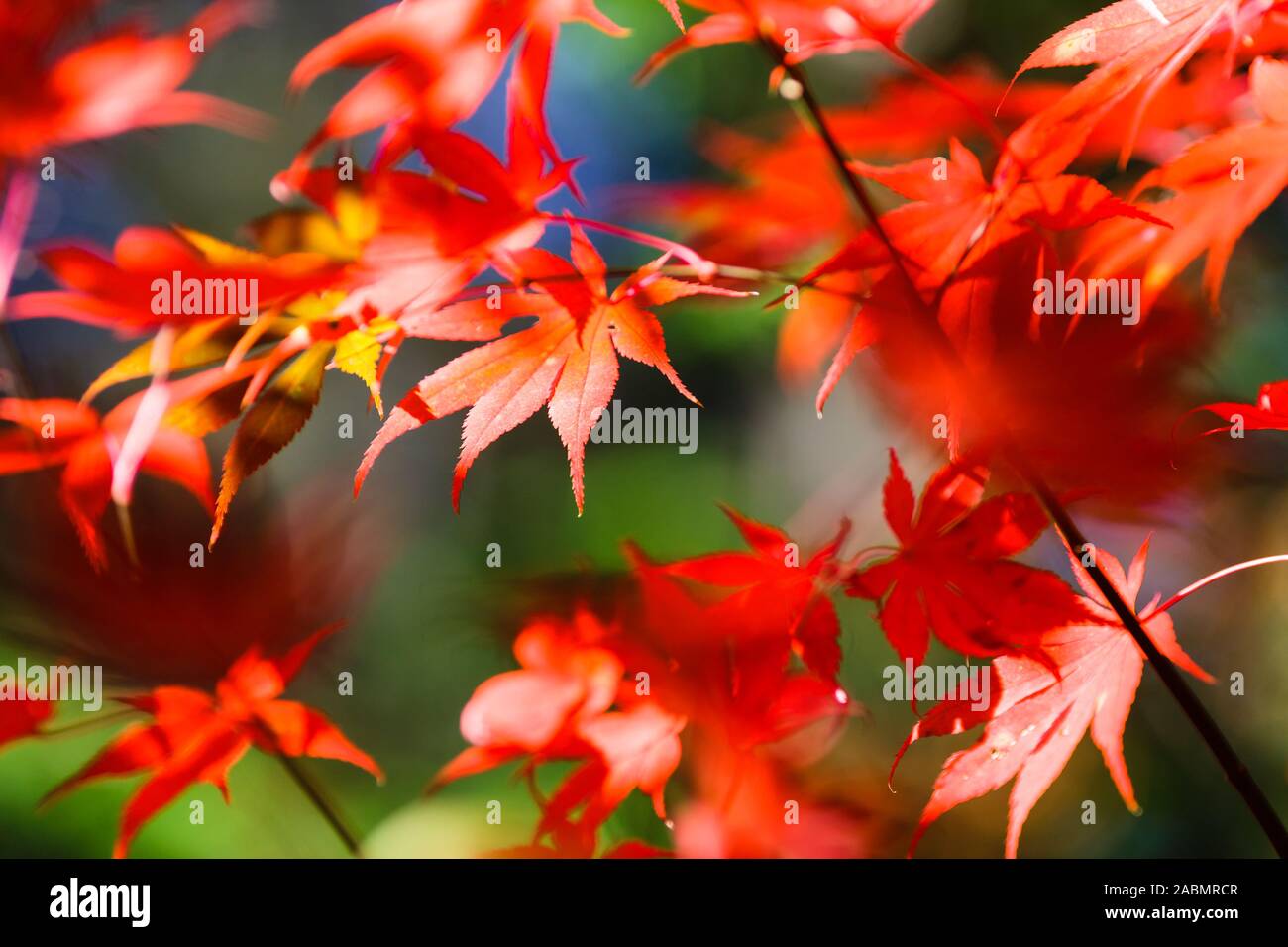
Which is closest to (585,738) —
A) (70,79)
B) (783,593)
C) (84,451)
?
(783,593)

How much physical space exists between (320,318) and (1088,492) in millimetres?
496

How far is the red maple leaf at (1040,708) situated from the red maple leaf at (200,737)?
388mm

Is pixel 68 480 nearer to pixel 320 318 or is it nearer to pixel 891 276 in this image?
pixel 320 318

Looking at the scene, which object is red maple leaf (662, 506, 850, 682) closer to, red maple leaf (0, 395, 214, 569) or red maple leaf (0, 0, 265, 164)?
red maple leaf (0, 395, 214, 569)

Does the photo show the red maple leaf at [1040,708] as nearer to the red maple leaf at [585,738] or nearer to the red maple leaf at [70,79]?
the red maple leaf at [585,738]

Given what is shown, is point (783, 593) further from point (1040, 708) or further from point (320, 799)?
point (320, 799)

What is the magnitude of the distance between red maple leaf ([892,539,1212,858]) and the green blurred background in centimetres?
16

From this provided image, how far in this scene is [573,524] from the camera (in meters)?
0.79

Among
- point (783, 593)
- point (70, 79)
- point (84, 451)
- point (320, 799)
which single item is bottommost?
point (320, 799)

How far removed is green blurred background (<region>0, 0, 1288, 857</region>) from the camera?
0.66 metres

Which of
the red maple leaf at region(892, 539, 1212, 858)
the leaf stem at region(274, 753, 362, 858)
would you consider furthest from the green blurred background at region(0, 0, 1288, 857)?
the red maple leaf at region(892, 539, 1212, 858)

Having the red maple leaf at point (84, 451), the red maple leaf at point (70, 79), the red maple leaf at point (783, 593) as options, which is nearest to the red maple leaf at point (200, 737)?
the red maple leaf at point (84, 451)

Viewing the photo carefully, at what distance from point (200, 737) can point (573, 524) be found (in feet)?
1.14
